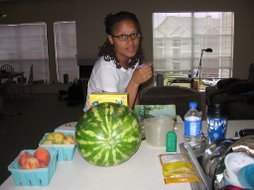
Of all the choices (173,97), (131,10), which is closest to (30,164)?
(173,97)

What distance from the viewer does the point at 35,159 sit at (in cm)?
90

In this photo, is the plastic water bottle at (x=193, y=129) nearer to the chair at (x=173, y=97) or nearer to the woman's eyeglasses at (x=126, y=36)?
the woman's eyeglasses at (x=126, y=36)

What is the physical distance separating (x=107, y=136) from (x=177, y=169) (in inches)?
10.5

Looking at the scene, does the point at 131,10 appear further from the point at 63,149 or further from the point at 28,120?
the point at 63,149

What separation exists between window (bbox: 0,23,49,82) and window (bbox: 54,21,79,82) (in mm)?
353

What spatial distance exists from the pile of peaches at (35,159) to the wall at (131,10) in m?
6.41

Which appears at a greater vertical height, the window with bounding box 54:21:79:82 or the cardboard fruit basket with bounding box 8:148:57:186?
the window with bounding box 54:21:79:82


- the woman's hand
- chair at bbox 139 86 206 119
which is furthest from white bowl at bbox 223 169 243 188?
chair at bbox 139 86 206 119

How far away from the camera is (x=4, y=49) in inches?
313

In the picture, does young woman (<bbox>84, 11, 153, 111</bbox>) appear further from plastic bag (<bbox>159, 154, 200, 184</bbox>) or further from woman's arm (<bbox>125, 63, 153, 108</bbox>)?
plastic bag (<bbox>159, 154, 200, 184</bbox>)

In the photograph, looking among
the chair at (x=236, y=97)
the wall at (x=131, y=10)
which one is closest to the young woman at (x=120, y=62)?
the chair at (x=236, y=97)

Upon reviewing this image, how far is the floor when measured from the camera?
3573mm

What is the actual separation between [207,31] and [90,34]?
314 cm

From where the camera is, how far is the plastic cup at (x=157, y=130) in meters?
1.16
